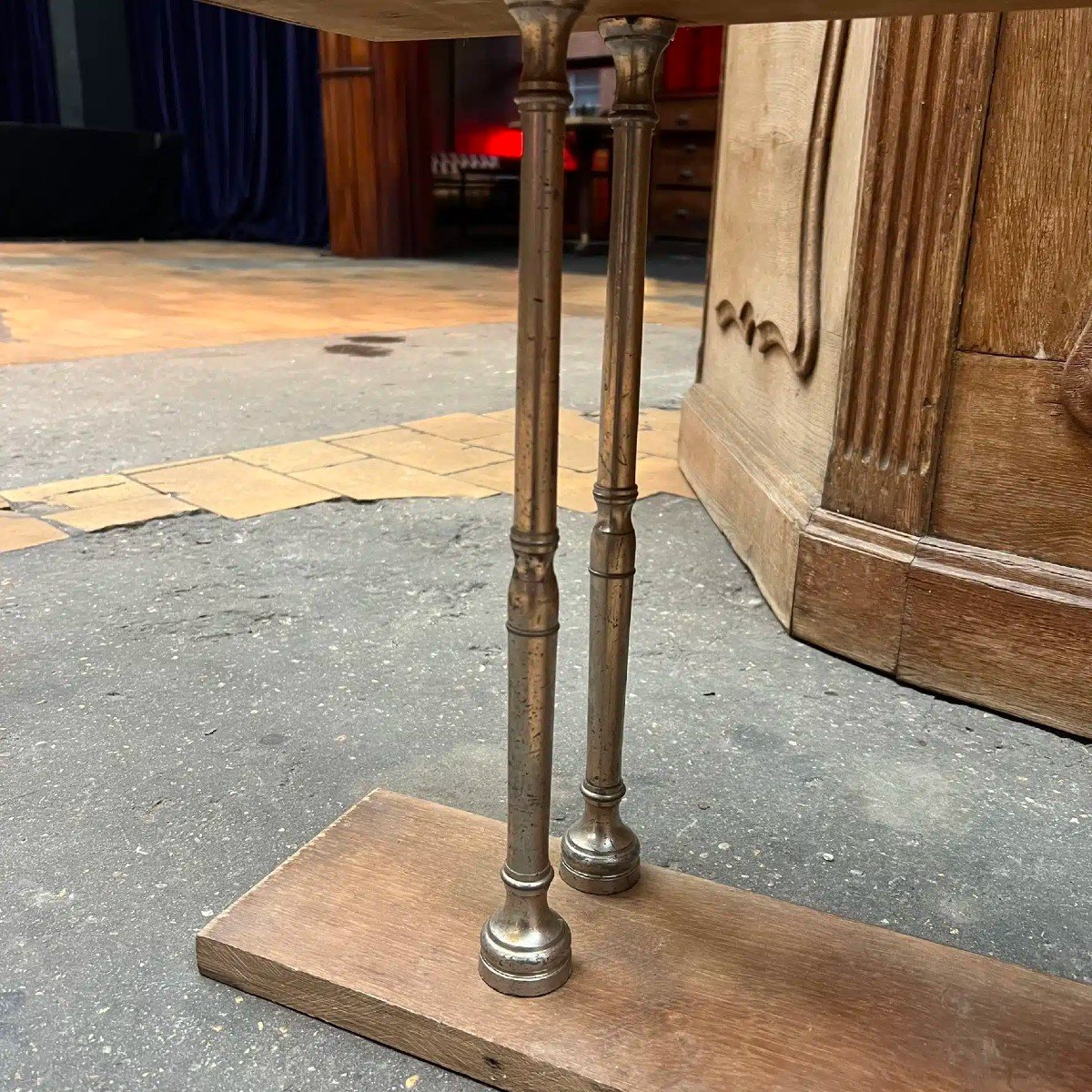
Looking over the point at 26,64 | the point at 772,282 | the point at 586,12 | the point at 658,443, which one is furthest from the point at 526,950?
the point at 26,64

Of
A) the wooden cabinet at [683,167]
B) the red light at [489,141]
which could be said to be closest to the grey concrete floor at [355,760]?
the wooden cabinet at [683,167]

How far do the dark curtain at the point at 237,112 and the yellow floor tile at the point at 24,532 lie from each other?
7.33 m

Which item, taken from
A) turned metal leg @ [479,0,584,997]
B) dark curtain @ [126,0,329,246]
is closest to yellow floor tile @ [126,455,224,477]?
turned metal leg @ [479,0,584,997]

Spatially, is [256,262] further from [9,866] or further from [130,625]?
[9,866]

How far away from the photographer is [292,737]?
4.09 feet

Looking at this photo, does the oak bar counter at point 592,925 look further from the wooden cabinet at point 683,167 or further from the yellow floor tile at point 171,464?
the wooden cabinet at point 683,167

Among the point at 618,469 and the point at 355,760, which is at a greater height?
the point at 618,469

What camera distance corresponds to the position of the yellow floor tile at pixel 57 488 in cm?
206

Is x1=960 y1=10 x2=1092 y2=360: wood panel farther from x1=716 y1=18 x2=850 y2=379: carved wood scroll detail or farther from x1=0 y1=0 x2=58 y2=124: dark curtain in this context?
x1=0 y1=0 x2=58 y2=124: dark curtain

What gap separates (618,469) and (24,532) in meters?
1.39

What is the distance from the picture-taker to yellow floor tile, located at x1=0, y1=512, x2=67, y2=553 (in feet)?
5.97

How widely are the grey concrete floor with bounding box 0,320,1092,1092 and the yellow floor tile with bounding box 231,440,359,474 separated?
361 mm

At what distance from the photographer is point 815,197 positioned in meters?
1.53

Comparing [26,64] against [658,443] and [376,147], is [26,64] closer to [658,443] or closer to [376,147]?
[376,147]
